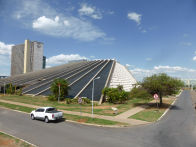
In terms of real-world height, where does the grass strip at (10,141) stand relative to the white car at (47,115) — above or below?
below

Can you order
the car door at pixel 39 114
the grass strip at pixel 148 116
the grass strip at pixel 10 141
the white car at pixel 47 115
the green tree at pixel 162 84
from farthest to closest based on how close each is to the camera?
the green tree at pixel 162 84 → the grass strip at pixel 148 116 → the car door at pixel 39 114 → the white car at pixel 47 115 → the grass strip at pixel 10 141

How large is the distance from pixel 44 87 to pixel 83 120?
1162 inches

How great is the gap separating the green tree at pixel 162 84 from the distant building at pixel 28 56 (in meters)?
155

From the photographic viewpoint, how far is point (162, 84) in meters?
26.6

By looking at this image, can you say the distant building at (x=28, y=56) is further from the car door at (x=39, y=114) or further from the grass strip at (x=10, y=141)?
the grass strip at (x=10, y=141)

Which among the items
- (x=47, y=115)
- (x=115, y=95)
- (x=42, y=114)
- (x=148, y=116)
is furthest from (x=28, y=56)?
(x=148, y=116)

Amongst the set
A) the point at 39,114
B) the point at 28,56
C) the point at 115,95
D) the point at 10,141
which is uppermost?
the point at 28,56

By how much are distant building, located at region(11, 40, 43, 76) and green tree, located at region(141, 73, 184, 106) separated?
155 m

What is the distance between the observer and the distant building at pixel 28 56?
157750 millimetres

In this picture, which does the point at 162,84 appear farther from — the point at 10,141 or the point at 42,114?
the point at 10,141

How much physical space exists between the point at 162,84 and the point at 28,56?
525 ft

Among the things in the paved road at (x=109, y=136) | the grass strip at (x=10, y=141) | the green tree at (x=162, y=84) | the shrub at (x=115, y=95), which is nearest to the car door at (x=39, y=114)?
the paved road at (x=109, y=136)

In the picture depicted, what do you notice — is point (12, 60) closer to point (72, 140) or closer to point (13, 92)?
point (13, 92)

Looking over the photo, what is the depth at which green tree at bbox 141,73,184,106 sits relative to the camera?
2595 centimetres
